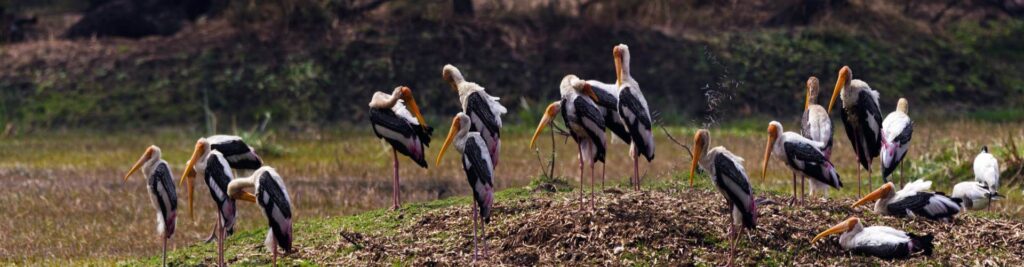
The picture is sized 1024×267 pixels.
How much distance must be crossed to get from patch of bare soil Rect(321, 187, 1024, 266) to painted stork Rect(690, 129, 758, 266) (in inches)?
11.4

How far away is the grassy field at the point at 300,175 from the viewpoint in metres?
13.4

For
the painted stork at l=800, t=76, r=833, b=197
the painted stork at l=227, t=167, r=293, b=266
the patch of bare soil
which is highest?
the painted stork at l=800, t=76, r=833, b=197

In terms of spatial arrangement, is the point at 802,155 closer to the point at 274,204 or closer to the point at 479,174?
the point at 479,174

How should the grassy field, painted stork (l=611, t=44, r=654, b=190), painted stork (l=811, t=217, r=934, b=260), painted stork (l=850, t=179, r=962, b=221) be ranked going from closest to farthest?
painted stork (l=811, t=217, r=934, b=260)
painted stork (l=611, t=44, r=654, b=190)
painted stork (l=850, t=179, r=962, b=221)
the grassy field

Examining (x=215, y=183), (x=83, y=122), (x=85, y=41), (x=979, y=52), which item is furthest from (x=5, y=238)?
(x=979, y=52)

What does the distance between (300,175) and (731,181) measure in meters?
8.79

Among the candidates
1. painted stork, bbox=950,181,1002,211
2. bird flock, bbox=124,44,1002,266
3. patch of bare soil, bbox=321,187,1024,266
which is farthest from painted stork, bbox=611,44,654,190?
painted stork, bbox=950,181,1002,211

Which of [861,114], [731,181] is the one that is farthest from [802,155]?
[861,114]

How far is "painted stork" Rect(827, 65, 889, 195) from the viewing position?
12.0 metres

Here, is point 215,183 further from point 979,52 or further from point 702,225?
point 979,52

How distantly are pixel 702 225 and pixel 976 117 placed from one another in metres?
13.7

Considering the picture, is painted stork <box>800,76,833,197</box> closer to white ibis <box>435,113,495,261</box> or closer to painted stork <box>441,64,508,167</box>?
painted stork <box>441,64,508,167</box>

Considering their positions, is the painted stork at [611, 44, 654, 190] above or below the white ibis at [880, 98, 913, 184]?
above

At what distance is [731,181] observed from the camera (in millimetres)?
9648
